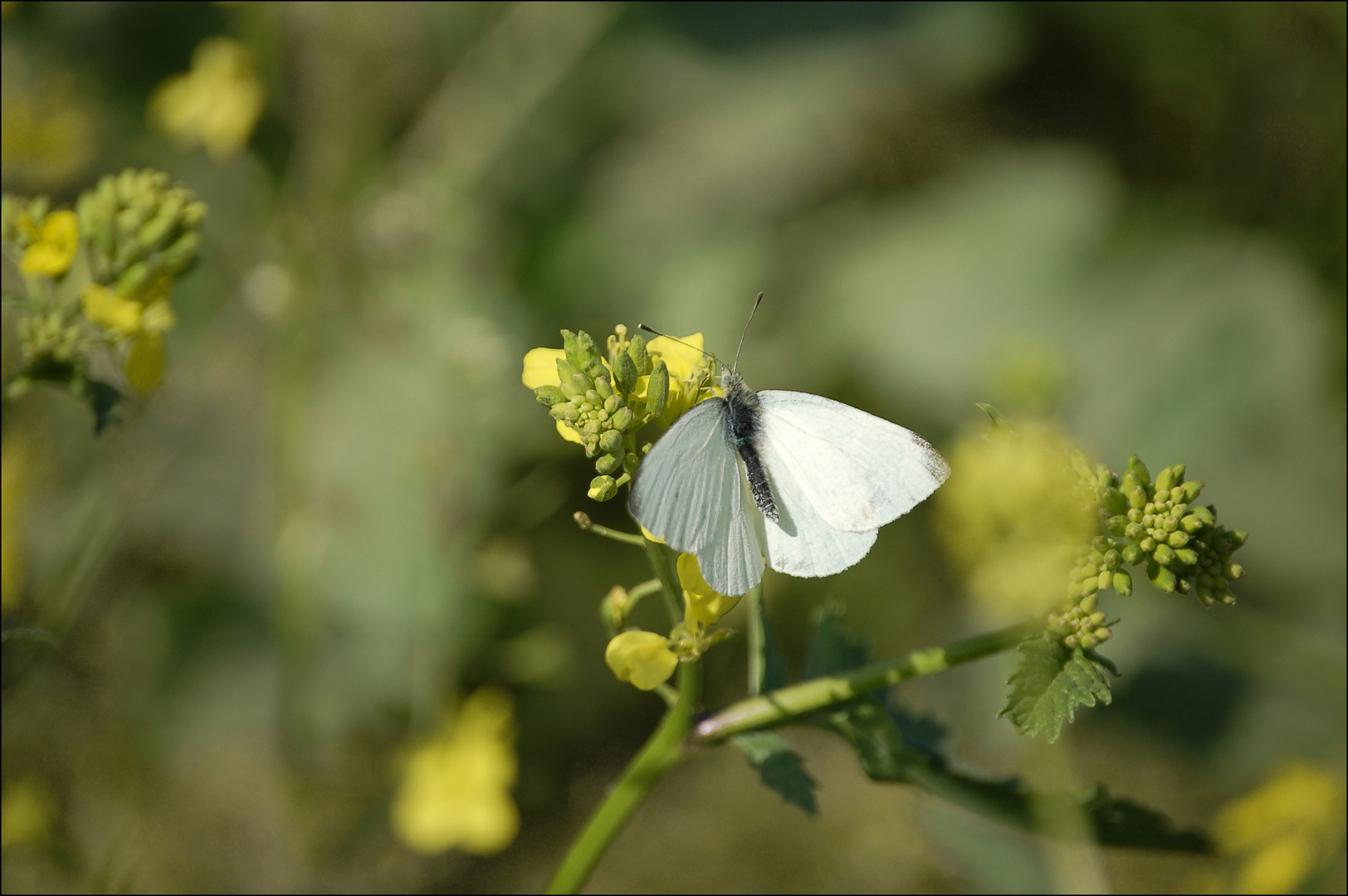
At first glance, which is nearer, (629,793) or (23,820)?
(629,793)

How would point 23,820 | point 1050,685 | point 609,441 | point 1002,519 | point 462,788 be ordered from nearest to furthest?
point 1050,685, point 609,441, point 23,820, point 1002,519, point 462,788

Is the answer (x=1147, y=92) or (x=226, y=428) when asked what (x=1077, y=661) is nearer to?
(x=226, y=428)

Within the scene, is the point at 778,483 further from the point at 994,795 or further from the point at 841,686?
the point at 994,795

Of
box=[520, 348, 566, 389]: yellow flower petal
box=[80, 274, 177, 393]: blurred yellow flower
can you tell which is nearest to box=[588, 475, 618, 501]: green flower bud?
box=[520, 348, 566, 389]: yellow flower petal

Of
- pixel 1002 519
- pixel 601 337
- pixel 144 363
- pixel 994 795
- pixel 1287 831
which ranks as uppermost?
pixel 144 363

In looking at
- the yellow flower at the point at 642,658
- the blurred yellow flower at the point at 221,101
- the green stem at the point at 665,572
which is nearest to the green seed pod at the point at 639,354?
the green stem at the point at 665,572

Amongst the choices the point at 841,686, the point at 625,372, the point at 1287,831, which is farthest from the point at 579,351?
the point at 1287,831

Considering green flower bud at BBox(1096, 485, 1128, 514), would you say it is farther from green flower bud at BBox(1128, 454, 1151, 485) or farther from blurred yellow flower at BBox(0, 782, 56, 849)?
blurred yellow flower at BBox(0, 782, 56, 849)

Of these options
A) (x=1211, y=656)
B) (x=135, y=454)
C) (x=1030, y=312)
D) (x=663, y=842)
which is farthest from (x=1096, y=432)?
(x=135, y=454)
